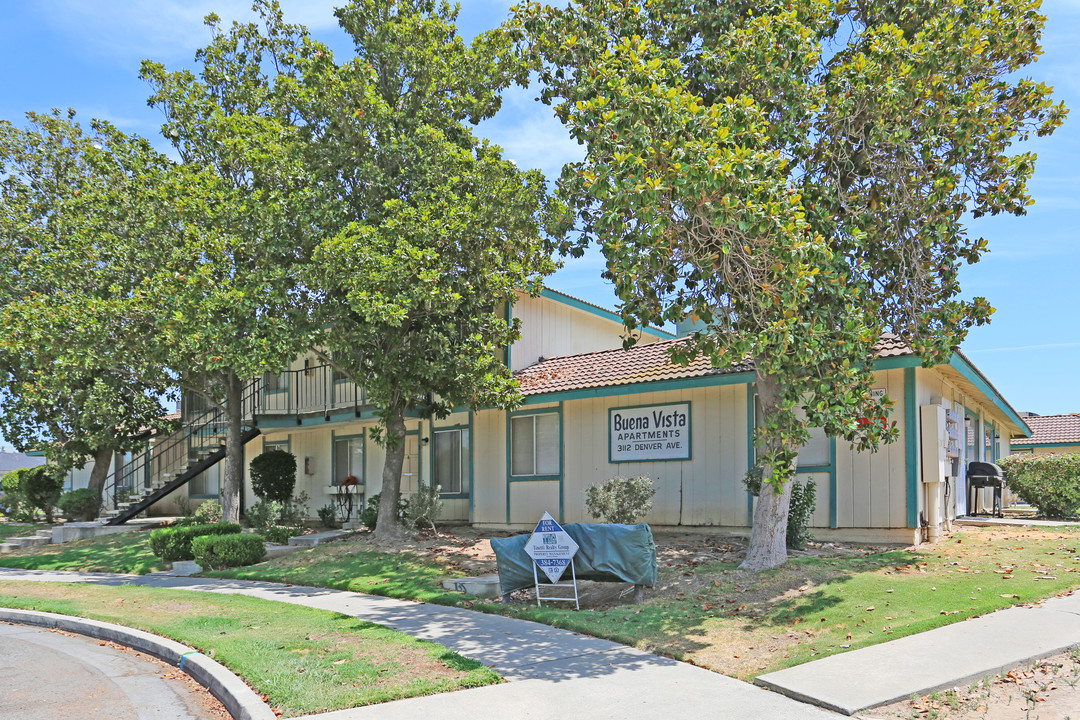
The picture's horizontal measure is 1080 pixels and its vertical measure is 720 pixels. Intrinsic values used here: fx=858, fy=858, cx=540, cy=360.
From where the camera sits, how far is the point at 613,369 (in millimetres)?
17406

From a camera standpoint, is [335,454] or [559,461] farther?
[335,454]

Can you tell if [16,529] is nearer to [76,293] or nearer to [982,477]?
[76,293]

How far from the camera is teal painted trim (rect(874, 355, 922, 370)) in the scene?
1257 cm

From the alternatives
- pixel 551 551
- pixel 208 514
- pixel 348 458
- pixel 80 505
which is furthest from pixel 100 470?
pixel 551 551

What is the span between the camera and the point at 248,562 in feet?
52.1

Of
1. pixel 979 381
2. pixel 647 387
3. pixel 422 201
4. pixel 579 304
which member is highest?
pixel 422 201

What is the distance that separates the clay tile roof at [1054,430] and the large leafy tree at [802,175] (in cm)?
2742

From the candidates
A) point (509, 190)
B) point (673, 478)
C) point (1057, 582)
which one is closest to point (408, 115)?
point (509, 190)

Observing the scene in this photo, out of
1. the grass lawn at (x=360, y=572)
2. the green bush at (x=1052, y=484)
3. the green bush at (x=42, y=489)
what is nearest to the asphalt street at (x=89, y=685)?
the grass lawn at (x=360, y=572)

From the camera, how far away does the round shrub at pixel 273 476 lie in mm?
23062

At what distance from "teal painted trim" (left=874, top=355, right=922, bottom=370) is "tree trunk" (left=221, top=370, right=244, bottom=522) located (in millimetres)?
13664

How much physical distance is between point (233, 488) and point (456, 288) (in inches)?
316

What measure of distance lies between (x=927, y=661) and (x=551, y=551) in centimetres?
447

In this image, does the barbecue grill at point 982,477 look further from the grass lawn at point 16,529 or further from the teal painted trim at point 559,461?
the grass lawn at point 16,529
